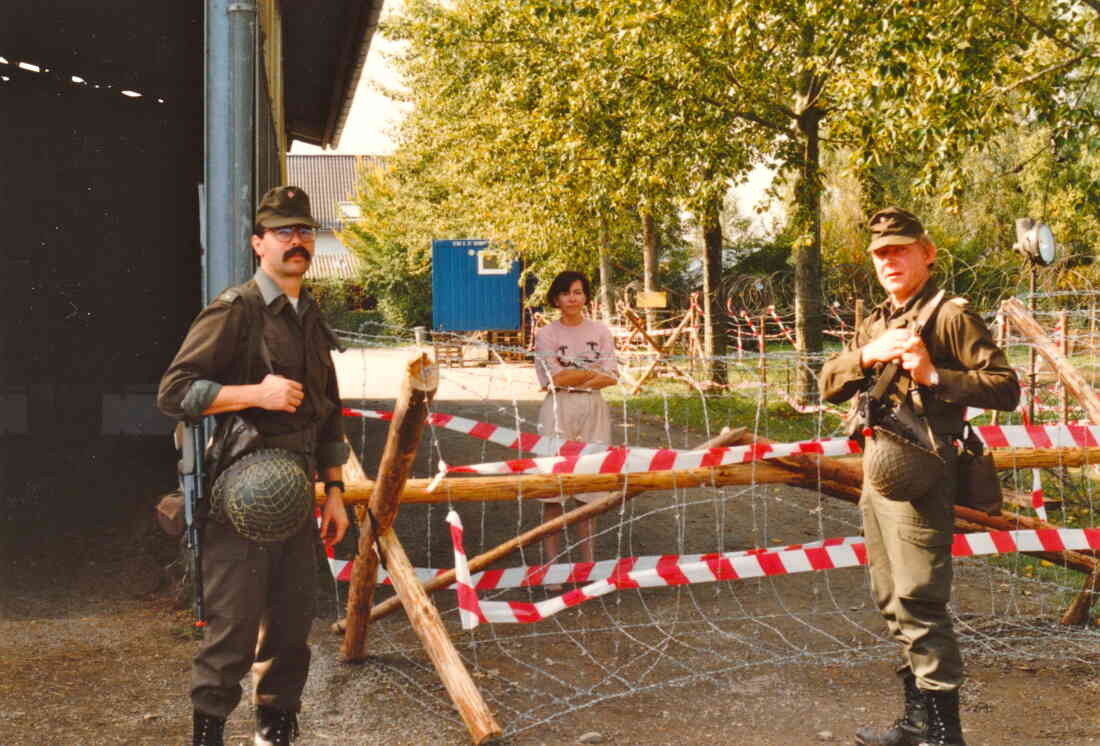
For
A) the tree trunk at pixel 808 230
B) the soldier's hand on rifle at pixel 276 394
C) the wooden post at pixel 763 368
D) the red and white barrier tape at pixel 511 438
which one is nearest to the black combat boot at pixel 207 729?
the soldier's hand on rifle at pixel 276 394

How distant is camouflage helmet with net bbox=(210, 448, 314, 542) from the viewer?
3.61 m

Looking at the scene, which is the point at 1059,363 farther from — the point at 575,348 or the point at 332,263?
the point at 332,263

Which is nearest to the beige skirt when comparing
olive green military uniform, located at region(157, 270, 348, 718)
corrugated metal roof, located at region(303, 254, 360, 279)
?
olive green military uniform, located at region(157, 270, 348, 718)

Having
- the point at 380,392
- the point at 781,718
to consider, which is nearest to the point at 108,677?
the point at 781,718

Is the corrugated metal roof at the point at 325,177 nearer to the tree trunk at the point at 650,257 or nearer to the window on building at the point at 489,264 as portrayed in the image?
the window on building at the point at 489,264

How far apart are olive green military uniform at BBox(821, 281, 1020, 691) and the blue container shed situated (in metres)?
26.5

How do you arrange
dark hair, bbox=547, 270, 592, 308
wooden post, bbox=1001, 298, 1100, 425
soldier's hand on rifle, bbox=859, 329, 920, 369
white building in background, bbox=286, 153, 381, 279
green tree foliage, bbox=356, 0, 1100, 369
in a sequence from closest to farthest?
soldier's hand on rifle, bbox=859, 329, 920, 369, wooden post, bbox=1001, 298, 1100, 425, dark hair, bbox=547, 270, 592, 308, green tree foliage, bbox=356, 0, 1100, 369, white building in background, bbox=286, 153, 381, 279

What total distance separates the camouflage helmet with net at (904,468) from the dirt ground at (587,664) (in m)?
1.08

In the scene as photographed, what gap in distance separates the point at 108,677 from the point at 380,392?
14.6 m

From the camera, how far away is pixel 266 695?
12.9ft

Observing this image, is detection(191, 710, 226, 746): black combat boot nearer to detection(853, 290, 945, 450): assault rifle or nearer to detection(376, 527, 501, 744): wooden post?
detection(376, 527, 501, 744): wooden post

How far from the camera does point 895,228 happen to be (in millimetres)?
4078

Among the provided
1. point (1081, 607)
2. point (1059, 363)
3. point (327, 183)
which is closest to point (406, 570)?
point (1081, 607)

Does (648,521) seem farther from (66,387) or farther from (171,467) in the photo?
(66,387)
